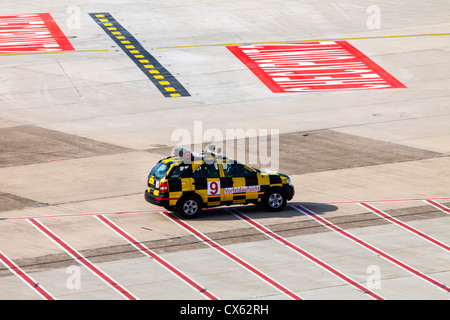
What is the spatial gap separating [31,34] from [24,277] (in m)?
38.1

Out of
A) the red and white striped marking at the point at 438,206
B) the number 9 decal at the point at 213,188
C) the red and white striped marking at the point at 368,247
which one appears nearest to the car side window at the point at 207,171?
the number 9 decal at the point at 213,188

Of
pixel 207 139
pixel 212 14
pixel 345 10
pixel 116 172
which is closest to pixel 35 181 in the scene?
pixel 116 172

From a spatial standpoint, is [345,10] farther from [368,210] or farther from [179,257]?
[179,257]

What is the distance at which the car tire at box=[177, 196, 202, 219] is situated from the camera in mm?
26797

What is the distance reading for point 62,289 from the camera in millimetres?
21125

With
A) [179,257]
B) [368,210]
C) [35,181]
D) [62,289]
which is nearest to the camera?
[62,289]

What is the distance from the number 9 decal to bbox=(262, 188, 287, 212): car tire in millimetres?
1560

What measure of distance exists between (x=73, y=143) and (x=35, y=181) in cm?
617

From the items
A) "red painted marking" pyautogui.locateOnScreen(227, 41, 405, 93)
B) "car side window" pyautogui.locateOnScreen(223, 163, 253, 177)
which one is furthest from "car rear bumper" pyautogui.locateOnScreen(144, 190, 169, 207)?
"red painted marking" pyautogui.locateOnScreen(227, 41, 405, 93)

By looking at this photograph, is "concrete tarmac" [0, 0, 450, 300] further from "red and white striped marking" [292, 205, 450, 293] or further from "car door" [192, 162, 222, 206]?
"car door" [192, 162, 222, 206]

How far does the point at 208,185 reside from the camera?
2706 centimetres

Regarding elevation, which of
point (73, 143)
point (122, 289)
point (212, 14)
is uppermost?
point (212, 14)

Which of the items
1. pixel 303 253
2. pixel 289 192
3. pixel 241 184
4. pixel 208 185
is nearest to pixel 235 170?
pixel 241 184

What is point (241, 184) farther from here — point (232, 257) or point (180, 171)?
point (232, 257)
